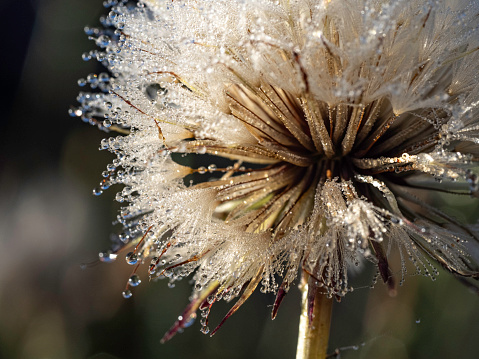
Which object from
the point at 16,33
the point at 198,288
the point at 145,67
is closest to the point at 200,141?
Answer: the point at 145,67

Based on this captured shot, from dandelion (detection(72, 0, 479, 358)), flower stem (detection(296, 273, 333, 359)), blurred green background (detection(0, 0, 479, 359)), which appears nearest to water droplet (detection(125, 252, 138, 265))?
dandelion (detection(72, 0, 479, 358))

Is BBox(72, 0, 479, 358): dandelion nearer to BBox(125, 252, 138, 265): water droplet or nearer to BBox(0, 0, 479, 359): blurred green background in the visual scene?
BBox(125, 252, 138, 265): water droplet

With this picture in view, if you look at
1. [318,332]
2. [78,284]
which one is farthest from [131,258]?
[78,284]

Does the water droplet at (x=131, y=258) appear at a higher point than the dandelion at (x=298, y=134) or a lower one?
lower

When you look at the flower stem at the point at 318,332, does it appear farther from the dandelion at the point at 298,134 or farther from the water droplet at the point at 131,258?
the water droplet at the point at 131,258

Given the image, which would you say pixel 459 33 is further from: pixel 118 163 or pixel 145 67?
pixel 118 163

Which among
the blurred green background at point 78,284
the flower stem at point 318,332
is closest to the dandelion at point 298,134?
the flower stem at point 318,332
